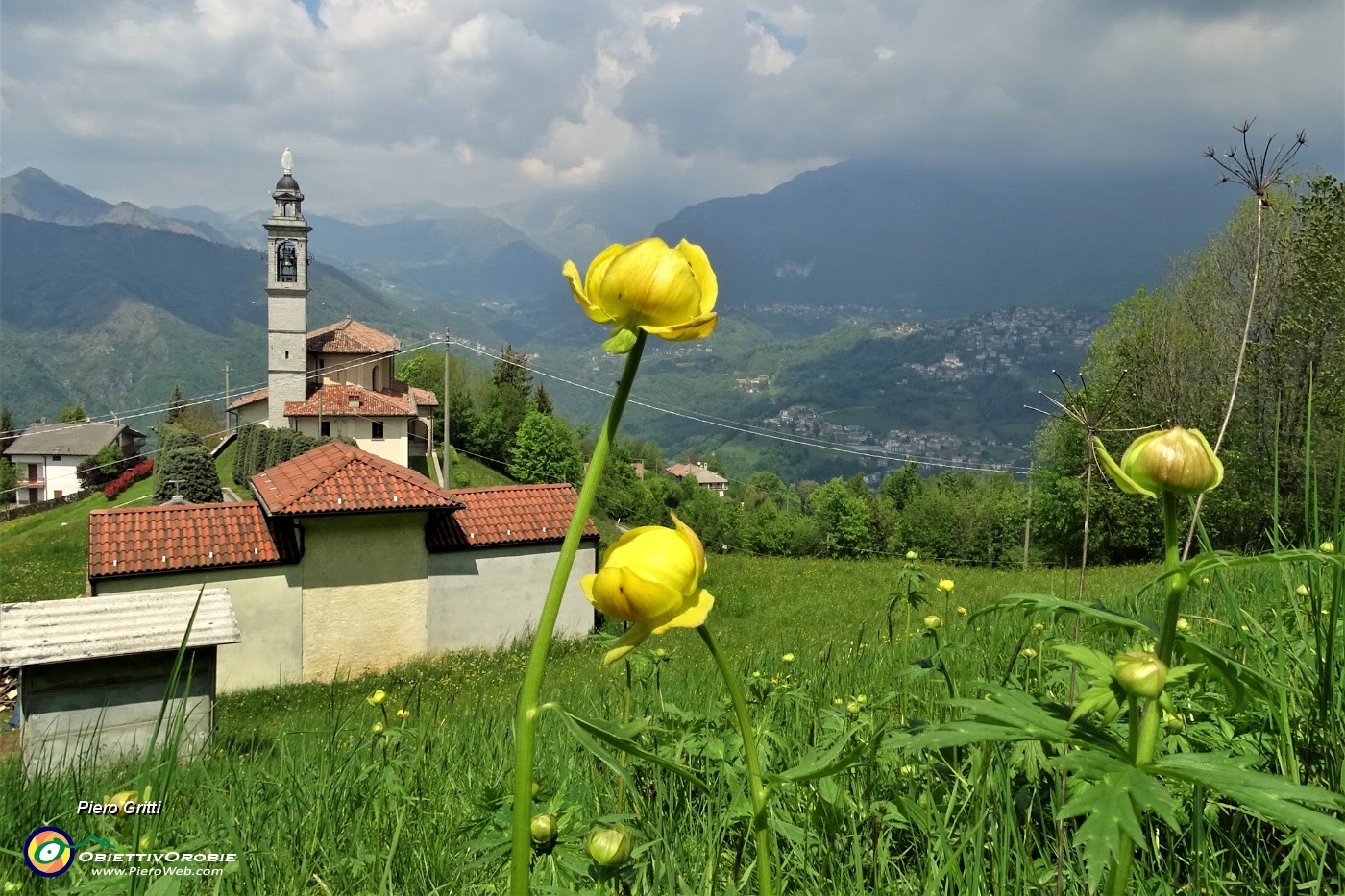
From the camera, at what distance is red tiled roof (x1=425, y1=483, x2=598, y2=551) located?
15352mm

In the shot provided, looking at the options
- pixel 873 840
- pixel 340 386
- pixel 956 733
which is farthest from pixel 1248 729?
pixel 340 386

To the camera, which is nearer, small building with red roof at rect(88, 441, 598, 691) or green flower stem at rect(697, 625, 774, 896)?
green flower stem at rect(697, 625, 774, 896)

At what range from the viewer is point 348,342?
1554 inches

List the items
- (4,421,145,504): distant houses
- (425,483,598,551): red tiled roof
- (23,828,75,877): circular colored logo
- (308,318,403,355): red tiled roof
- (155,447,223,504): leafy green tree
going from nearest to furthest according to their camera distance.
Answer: (23,828,75,877): circular colored logo, (425,483,598,551): red tiled roof, (155,447,223,504): leafy green tree, (308,318,403,355): red tiled roof, (4,421,145,504): distant houses

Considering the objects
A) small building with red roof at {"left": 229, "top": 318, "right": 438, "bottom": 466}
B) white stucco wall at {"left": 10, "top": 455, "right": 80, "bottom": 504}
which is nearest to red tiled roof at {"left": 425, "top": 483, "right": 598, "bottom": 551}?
small building with red roof at {"left": 229, "top": 318, "right": 438, "bottom": 466}

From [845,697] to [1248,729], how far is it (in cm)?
117

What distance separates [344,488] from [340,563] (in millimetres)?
1317

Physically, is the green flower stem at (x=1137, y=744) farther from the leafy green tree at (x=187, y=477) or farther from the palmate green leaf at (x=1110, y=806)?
the leafy green tree at (x=187, y=477)

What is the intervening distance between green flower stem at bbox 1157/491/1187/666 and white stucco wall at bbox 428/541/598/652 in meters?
14.4

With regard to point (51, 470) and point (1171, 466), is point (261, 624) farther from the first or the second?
point (51, 470)

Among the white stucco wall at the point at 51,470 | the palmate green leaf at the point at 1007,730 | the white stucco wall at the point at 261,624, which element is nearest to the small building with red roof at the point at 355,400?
the white stucco wall at the point at 261,624

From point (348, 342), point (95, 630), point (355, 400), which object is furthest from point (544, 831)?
point (348, 342)

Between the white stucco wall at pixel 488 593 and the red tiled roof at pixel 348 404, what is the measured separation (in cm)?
2288

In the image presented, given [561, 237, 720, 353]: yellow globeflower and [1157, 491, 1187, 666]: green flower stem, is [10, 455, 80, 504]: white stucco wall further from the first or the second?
[1157, 491, 1187, 666]: green flower stem
